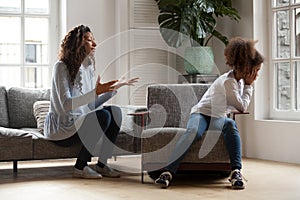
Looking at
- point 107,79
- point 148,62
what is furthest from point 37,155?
point 148,62

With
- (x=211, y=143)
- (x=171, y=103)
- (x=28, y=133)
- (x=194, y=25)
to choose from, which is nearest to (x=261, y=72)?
(x=194, y=25)

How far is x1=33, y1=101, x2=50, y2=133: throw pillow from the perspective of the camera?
4867 millimetres

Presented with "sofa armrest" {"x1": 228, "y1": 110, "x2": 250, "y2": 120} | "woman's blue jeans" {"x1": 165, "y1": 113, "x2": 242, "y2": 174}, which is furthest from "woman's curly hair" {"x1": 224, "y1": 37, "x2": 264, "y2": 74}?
"woman's blue jeans" {"x1": 165, "y1": 113, "x2": 242, "y2": 174}

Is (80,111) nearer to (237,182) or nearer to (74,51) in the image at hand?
(74,51)

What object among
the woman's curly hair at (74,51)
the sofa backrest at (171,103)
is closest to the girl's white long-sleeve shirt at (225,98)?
the sofa backrest at (171,103)

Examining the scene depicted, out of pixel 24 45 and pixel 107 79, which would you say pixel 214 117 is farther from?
pixel 24 45

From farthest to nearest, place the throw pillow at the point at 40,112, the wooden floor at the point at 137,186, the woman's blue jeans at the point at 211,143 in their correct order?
the throw pillow at the point at 40,112 → the woman's blue jeans at the point at 211,143 → the wooden floor at the point at 137,186

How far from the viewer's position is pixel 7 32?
6000 mm

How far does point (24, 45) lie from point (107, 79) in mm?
967

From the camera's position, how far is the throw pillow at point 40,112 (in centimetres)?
487

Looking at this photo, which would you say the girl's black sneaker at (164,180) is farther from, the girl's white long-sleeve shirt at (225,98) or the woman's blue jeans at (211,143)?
the girl's white long-sleeve shirt at (225,98)

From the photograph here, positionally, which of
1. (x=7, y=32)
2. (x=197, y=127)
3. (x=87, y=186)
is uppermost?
(x=7, y=32)

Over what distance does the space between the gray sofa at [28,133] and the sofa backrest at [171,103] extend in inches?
12.6

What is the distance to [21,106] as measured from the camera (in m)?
5.10
